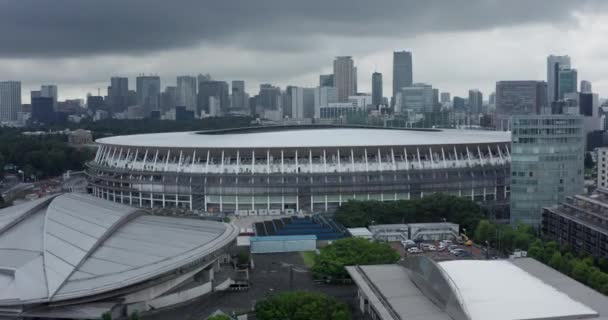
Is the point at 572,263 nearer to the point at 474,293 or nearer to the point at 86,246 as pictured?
the point at 474,293

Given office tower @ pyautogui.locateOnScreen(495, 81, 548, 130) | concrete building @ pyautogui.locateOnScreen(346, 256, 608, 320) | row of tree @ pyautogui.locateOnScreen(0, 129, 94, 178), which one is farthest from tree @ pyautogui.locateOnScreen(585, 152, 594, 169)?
office tower @ pyautogui.locateOnScreen(495, 81, 548, 130)

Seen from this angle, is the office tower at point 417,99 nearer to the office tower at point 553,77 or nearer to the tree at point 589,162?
the office tower at point 553,77

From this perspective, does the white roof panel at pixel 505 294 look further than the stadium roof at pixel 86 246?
No

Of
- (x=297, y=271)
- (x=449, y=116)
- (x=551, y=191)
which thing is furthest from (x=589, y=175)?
(x=449, y=116)

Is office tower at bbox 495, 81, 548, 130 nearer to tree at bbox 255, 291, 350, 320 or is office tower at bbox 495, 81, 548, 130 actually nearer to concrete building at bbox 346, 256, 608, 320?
concrete building at bbox 346, 256, 608, 320

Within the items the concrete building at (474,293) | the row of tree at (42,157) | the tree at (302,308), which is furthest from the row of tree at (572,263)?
the row of tree at (42,157)

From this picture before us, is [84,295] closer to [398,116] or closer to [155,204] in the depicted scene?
[155,204]
